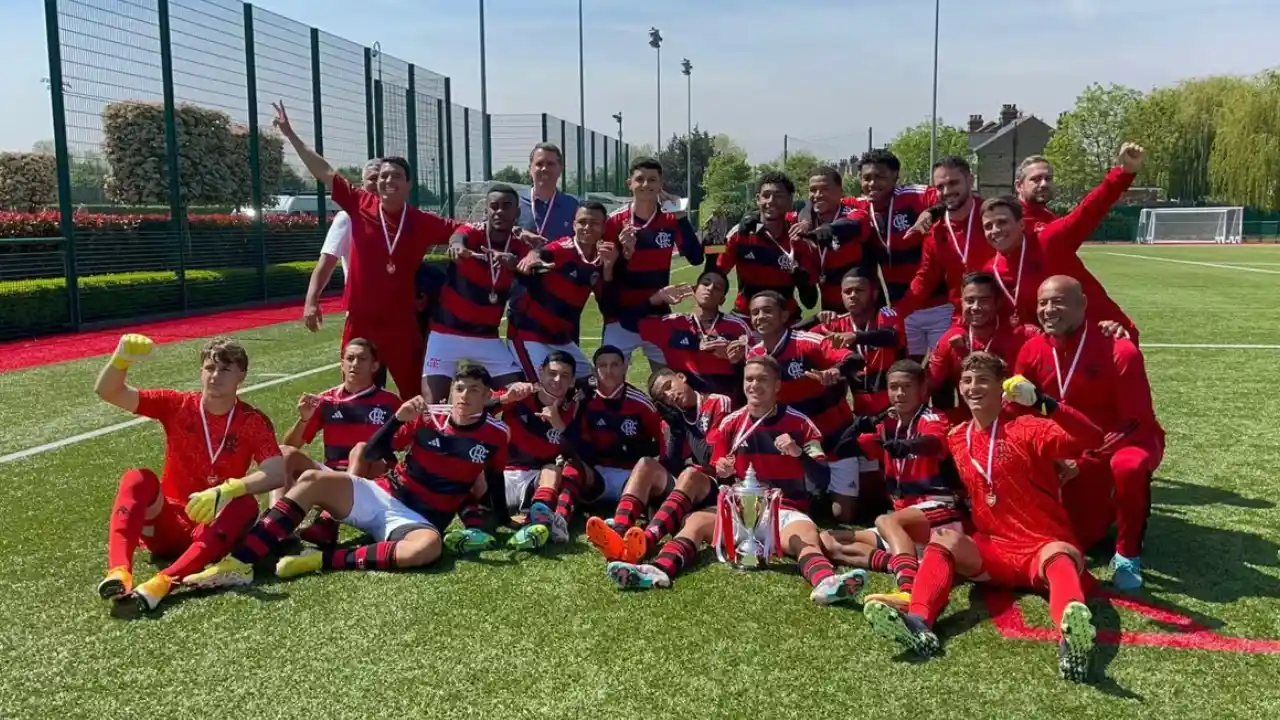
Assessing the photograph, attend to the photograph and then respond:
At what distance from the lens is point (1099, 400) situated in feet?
14.3

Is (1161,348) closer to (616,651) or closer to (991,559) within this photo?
(991,559)

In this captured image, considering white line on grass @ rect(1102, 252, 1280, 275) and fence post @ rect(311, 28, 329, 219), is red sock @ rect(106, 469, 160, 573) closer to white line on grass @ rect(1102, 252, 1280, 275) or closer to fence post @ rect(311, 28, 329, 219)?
fence post @ rect(311, 28, 329, 219)

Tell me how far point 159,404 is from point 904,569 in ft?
11.6

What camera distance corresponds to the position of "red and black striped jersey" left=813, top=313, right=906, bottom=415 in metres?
5.39

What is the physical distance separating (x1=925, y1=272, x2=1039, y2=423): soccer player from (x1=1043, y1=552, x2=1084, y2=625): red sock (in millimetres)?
1318

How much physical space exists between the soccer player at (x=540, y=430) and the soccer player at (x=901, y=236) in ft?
7.16

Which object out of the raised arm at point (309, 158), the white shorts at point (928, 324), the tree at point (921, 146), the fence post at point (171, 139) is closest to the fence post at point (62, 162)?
the fence post at point (171, 139)

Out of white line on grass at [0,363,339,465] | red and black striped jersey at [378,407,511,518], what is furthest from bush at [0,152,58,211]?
red and black striped jersey at [378,407,511,518]

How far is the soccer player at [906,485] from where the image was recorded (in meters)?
4.29

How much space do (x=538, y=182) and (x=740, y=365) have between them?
192cm

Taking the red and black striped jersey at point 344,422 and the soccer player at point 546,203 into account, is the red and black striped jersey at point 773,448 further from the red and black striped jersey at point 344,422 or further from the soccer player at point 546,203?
the soccer player at point 546,203

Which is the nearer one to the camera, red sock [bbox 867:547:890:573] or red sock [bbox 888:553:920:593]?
red sock [bbox 888:553:920:593]

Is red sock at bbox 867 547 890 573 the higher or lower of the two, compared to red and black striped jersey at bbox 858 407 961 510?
lower

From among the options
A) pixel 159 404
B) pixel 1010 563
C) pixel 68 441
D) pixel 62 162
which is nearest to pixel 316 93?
pixel 62 162
